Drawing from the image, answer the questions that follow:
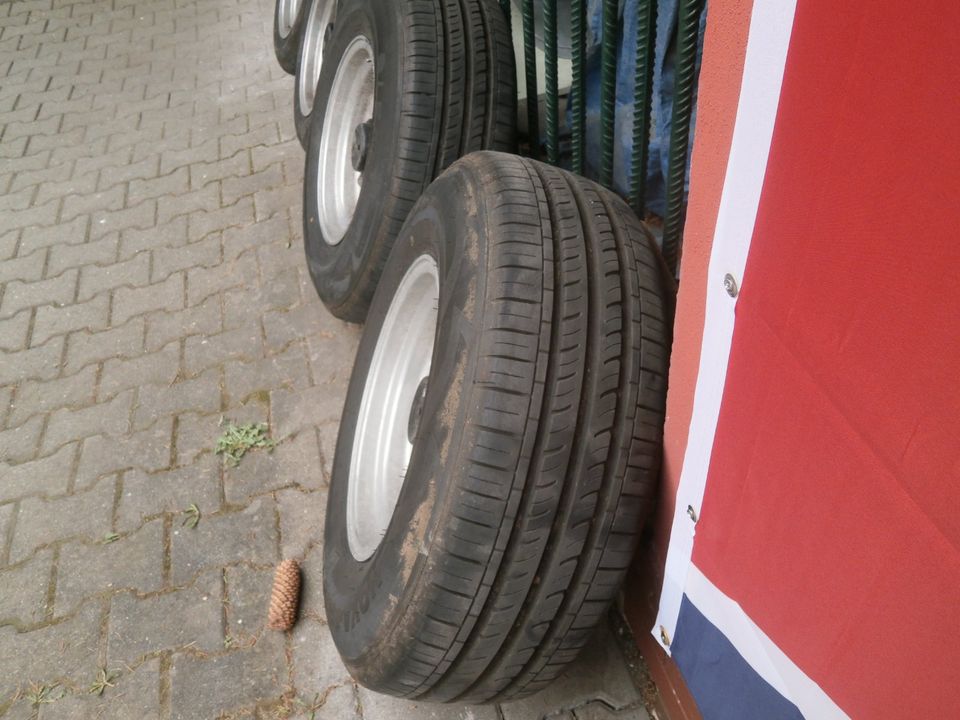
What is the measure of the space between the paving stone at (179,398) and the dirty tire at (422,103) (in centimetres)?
69

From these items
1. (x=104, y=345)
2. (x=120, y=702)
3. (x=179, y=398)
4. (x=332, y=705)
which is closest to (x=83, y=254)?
(x=104, y=345)

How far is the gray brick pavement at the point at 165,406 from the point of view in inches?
78.5

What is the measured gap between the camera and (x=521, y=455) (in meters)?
1.34

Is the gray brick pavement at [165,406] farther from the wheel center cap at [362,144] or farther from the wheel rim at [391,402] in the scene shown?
the wheel center cap at [362,144]

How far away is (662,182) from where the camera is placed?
221 centimetres

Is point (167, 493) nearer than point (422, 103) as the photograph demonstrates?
No

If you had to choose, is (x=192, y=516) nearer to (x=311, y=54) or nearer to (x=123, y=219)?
(x=123, y=219)

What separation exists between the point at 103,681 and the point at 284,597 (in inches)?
20.0

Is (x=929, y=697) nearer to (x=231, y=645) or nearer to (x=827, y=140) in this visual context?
(x=827, y=140)

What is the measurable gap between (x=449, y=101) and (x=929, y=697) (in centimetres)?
191

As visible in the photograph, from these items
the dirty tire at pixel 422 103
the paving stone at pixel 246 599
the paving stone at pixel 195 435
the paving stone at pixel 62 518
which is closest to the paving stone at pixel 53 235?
the paving stone at pixel 195 435

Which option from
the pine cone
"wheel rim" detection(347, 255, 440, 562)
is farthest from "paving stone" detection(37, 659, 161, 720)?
"wheel rim" detection(347, 255, 440, 562)

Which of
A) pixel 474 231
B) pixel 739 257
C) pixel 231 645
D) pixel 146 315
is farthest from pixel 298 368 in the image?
pixel 739 257

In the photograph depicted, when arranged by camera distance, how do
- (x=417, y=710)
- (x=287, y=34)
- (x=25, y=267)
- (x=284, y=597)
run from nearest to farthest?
1. (x=417, y=710)
2. (x=284, y=597)
3. (x=25, y=267)
4. (x=287, y=34)
